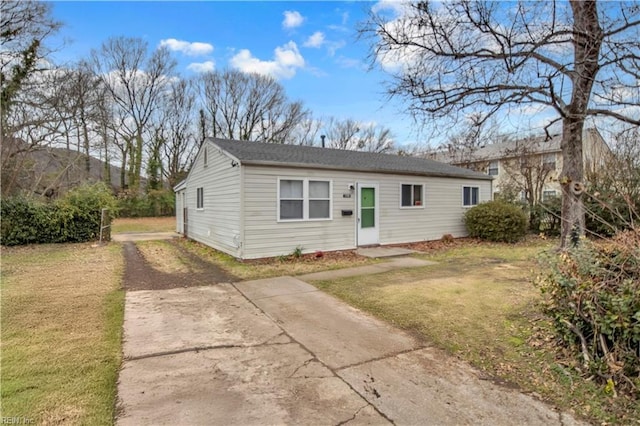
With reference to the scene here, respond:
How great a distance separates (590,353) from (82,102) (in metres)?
19.9

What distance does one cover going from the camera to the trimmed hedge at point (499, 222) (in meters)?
12.4

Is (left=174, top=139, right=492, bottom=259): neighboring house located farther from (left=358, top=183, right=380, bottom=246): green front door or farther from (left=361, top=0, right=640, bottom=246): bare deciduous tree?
(left=361, top=0, right=640, bottom=246): bare deciduous tree

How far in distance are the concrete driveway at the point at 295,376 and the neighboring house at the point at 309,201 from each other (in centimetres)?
449

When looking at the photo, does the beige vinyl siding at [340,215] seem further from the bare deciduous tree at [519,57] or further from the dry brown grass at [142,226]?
the dry brown grass at [142,226]

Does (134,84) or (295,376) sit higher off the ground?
(134,84)

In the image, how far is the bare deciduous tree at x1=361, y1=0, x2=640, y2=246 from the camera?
589cm

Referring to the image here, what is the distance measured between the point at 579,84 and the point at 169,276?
913 centimetres

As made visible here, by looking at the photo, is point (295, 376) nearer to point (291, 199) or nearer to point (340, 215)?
point (291, 199)

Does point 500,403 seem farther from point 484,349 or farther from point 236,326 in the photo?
point 236,326

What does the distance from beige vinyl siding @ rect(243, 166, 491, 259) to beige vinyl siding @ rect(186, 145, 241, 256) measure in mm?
486

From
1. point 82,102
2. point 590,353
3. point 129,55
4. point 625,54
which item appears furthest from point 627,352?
point 129,55

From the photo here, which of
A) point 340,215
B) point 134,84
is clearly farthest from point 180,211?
point 134,84

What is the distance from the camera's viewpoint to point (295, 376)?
3012 millimetres

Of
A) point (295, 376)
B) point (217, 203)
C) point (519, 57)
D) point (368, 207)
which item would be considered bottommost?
point (295, 376)
